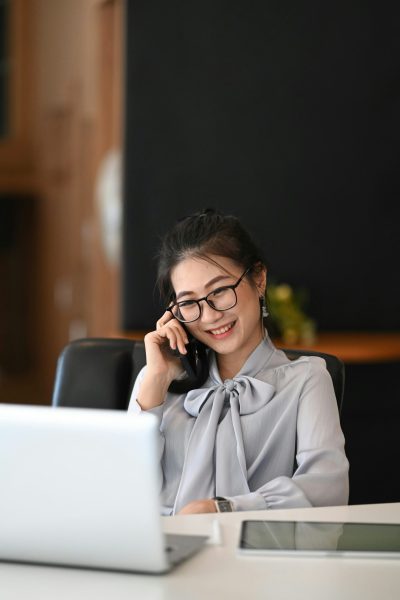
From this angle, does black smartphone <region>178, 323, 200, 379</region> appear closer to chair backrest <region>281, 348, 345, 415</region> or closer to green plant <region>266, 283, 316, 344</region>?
chair backrest <region>281, 348, 345, 415</region>

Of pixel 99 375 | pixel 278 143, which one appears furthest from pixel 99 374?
pixel 278 143

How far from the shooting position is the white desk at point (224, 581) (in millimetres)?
1276

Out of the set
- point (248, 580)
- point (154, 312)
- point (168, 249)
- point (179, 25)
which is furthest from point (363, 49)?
point (248, 580)

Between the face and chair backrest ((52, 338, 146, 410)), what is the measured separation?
0.35 m

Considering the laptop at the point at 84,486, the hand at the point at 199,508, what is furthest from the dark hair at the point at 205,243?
the laptop at the point at 84,486

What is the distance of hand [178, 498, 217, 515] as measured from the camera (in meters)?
1.78

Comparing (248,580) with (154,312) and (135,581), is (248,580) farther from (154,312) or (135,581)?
(154,312)

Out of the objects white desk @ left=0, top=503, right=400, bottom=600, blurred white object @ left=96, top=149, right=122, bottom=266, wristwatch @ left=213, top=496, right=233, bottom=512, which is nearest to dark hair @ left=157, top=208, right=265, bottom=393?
wristwatch @ left=213, top=496, right=233, bottom=512

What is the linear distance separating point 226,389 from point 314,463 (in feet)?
0.90

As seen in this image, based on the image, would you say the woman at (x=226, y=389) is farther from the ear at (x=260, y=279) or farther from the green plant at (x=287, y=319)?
the green plant at (x=287, y=319)

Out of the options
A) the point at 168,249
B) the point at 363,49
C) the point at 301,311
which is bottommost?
the point at 301,311

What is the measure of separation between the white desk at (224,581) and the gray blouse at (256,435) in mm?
512

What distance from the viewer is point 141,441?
49.3 inches

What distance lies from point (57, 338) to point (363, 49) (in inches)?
125
